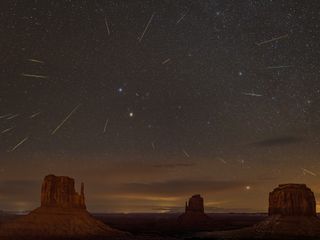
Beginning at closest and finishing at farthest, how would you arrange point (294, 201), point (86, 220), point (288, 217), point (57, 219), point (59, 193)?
point (57, 219), point (86, 220), point (59, 193), point (288, 217), point (294, 201)

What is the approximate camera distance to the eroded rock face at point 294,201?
422ft

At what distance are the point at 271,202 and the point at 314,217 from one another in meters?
12.4

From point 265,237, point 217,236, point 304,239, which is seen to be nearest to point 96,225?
point 217,236

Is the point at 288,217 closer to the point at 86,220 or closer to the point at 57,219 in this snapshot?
the point at 86,220

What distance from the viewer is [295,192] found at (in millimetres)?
130250

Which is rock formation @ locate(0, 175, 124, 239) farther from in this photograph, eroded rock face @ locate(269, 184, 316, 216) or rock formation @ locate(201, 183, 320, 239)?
eroded rock face @ locate(269, 184, 316, 216)

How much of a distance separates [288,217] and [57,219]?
191 ft

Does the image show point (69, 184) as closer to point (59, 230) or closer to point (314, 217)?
point (59, 230)

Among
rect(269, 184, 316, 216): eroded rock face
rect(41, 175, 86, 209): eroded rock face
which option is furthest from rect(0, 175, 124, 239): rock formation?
rect(269, 184, 316, 216): eroded rock face

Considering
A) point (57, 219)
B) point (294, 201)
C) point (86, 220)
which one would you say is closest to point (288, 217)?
point (294, 201)

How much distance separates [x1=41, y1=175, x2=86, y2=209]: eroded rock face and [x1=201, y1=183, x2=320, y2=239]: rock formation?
3823 cm

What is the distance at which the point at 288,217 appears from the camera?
12850 centimetres

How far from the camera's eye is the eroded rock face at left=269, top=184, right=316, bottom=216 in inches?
5059

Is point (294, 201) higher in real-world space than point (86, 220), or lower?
higher
